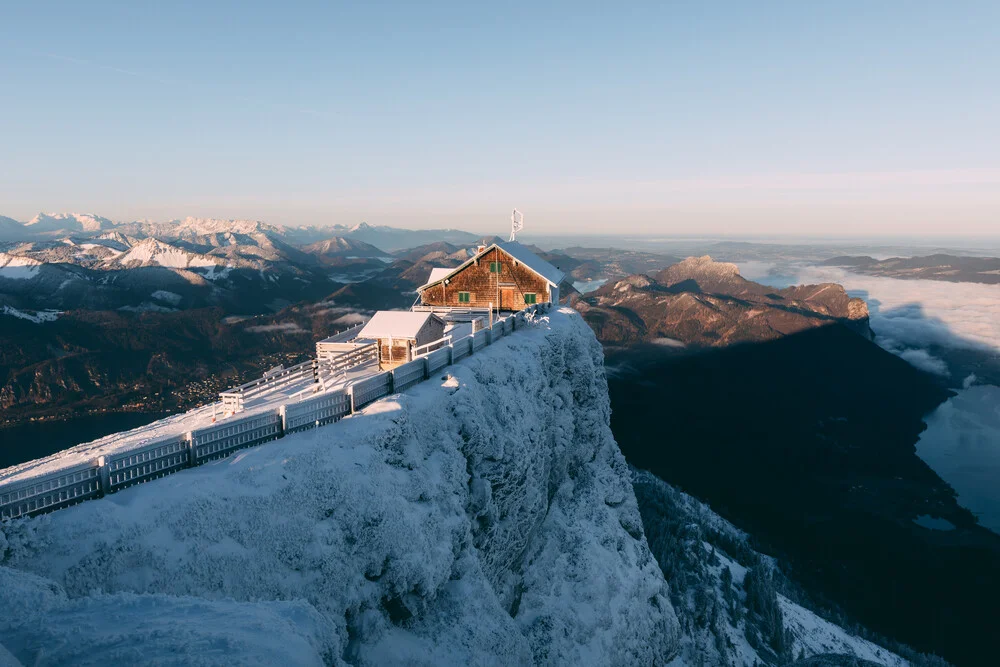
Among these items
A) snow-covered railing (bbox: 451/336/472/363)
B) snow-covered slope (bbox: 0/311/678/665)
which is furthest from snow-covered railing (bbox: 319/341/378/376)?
snow-covered slope (bbox: 0/311/678/665)

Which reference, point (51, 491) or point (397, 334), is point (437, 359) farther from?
point (51, 491)

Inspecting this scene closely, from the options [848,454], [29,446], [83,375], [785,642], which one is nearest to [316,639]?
[785,642]

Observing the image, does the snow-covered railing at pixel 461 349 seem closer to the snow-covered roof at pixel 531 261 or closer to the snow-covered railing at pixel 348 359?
the snow-covered railing at pixel 348 359

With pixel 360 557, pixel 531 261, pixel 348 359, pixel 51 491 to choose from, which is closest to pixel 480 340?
pixel 348 359

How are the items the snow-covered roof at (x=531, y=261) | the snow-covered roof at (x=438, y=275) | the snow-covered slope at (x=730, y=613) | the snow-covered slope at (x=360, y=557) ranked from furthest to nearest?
the snow-covered roof at (x=438, y=275)
the snow-covered roof at (x=531, y=261)
the snow-covered slope at (x=730, y=613)
the snow-covered slope at (x=360, y=557)

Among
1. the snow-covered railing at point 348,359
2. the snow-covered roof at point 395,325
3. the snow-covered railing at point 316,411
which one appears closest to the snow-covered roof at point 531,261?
the snow-covered roof at point 395,325

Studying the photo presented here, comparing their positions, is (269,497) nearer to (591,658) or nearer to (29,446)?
(591,658)
